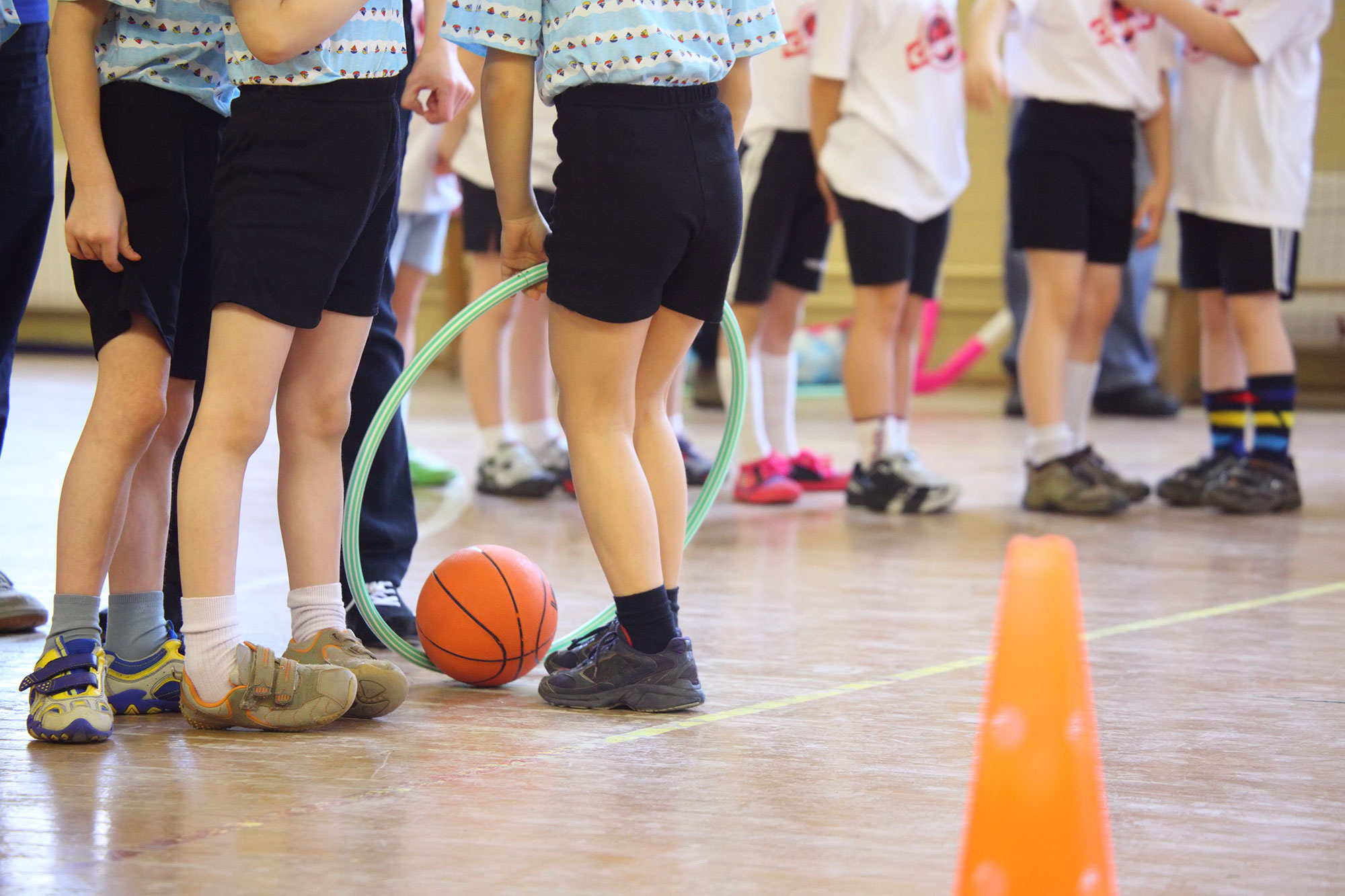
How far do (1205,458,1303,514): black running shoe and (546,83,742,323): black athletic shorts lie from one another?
2.41 metres

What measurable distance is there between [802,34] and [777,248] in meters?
0.59

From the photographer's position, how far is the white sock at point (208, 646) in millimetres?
1814

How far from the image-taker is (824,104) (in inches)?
150

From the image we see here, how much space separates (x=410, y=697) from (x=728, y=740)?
488mm

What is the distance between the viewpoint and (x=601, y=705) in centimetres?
201

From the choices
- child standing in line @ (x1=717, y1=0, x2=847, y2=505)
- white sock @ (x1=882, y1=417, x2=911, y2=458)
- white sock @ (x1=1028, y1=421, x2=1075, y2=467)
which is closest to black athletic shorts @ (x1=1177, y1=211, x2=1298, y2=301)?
white sock @ (x1=1028, y1=421, x2=1075, y2=467)

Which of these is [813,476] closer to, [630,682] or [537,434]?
[537,434]

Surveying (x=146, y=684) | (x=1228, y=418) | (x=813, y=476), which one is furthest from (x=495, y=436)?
(x=146, y=684)

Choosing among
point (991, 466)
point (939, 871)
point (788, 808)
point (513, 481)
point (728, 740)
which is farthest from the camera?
point (991, 466)

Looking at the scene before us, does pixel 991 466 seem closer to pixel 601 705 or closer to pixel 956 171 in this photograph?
pixel 956 171

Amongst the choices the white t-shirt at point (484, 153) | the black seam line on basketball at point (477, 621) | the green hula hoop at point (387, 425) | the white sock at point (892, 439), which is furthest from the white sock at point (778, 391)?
the black seam line on basketball at point (477, 621)

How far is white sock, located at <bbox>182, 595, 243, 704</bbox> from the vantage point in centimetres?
181

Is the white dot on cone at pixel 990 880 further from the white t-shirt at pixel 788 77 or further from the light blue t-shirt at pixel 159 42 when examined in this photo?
the white t-shirt at pixel 788 77

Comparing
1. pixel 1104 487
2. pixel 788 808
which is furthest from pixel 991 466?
pixel 788 808
